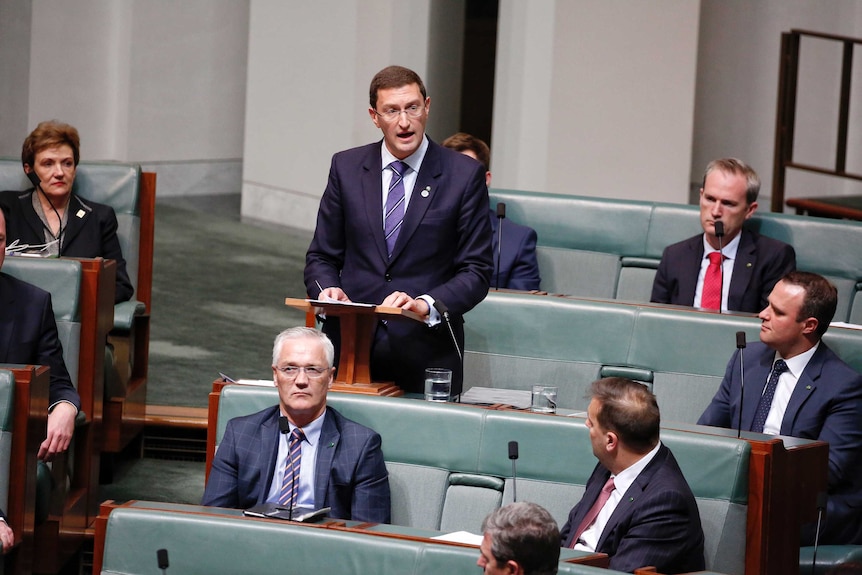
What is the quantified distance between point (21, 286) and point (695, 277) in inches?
78.7

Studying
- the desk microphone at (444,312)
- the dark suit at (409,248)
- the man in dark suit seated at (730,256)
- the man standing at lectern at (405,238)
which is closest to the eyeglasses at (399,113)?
the man standing at lectern at (405,238)

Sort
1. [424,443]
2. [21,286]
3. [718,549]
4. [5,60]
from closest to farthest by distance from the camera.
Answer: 1. [718,549]
2. [424,443]
3. [21,286]
4. [5,60]

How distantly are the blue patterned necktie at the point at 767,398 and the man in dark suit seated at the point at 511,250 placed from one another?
1.26 metres

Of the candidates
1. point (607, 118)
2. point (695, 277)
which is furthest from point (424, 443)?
point (607, 118)

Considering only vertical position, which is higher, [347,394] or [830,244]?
[830,244]

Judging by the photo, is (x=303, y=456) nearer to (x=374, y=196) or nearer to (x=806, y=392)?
(x=374, y=196)

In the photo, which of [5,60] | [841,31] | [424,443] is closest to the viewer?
[424,443]

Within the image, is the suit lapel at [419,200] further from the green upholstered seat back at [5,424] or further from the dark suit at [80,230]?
the dark suit at [80,230]

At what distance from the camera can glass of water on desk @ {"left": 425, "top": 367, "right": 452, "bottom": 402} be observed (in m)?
3.13

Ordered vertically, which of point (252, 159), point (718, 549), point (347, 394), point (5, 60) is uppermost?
point (5, 60)

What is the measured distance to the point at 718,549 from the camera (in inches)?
109

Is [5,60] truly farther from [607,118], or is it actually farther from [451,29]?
[607,118]

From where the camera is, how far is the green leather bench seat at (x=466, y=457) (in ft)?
9.61

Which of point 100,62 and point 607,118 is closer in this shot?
point 607,118
